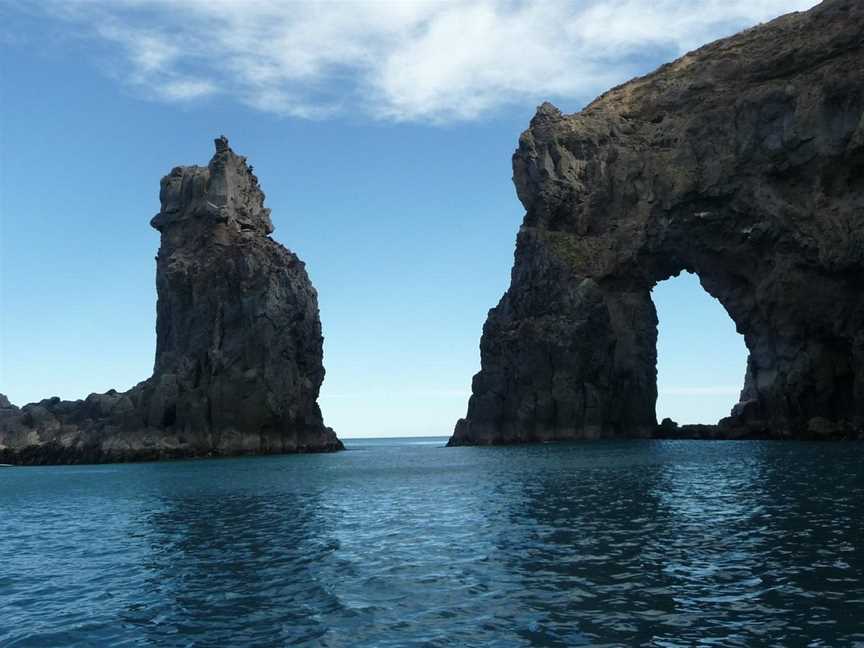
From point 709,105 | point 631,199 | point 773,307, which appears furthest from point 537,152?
point 773,307

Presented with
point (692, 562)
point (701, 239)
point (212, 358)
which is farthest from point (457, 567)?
point (212, 358)

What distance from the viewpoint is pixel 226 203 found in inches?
4683

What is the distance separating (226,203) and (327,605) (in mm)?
108019

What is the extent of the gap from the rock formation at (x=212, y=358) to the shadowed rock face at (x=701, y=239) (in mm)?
32974

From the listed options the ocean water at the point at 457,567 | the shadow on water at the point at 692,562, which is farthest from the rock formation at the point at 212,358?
the shadow on water at the point at 692,562

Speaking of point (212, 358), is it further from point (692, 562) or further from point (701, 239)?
point (692, 562)

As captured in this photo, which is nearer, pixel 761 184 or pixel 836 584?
pixel 836 584

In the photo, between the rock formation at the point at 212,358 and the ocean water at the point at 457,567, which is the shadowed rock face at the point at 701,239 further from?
the ocean water at the point at 457,567

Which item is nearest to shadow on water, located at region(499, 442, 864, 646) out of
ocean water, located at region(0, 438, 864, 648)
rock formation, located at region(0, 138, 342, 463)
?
ocean water, located at region(0, 438, 864, 648)

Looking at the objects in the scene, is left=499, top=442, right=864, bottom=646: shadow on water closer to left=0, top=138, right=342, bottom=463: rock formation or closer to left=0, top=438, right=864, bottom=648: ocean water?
left=0, top=438, right=864, bottom=648: ocean water

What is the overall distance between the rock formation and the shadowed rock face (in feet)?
108

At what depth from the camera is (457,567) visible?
22234 millimetres

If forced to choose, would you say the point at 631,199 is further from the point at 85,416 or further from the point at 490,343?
the point at 85,416

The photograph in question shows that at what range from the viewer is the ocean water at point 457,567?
16.0 metres
